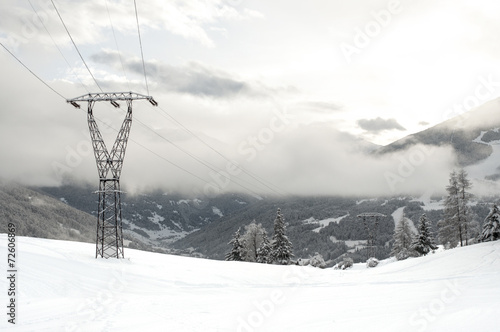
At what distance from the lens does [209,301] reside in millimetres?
19203

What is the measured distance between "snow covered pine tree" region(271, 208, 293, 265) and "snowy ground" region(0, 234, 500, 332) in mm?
31569

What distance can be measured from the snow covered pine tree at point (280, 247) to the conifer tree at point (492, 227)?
2810 cm

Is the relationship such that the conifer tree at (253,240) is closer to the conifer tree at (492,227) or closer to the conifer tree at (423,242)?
the conifer tree at (423,242)

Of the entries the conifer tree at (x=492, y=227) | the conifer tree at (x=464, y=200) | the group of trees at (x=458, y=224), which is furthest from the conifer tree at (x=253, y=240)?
the conifer tree at (x=492, y=227)

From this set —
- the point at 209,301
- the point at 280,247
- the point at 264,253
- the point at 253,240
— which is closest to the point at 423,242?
the point at 280,247

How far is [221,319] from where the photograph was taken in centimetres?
1483

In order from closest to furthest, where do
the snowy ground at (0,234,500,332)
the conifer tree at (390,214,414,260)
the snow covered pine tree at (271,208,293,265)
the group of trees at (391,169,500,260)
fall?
1. the snowy ground at (0,234,500,332)
2. the group of trees at (391,169,500,260)
3. the snow covered pine tree at (271,208,293,265)
4. the conifer tree at (390,214,414,260)

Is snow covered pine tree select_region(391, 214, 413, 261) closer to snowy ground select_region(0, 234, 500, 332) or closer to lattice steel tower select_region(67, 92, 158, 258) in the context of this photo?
snowy ground select_region(0, 234, 500, 332)

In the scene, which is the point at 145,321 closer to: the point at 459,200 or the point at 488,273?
the point at 488,273

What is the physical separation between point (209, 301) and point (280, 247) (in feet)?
139

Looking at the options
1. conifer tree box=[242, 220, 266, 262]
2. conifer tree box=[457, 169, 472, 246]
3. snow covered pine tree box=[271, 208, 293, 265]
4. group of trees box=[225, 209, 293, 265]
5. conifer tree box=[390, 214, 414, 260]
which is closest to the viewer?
conifer tree box=[457, 169, 472, 246]

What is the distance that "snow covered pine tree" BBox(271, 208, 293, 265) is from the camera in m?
60.0

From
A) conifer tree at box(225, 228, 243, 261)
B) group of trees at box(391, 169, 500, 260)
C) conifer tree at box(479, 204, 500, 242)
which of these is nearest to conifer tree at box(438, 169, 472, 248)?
group of trees at box(391, 169, 500, 260)

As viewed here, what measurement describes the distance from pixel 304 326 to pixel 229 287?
12928 mm
